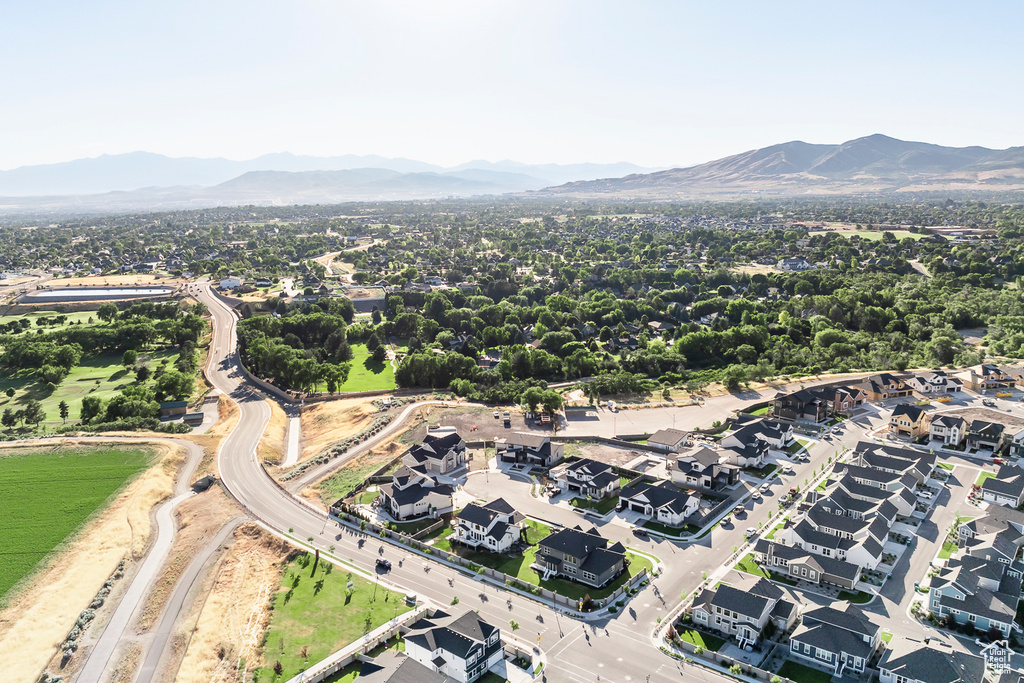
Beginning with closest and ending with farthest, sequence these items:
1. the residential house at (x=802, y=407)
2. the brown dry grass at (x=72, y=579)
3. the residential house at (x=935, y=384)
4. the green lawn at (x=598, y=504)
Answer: the brown dry grass at (x=72, y=579)
the green lawn at (x=598, y=504)
the residential house at (x=802, y=407)
the residential house at (x=935, y=384)

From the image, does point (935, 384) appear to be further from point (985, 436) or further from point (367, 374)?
point (367, 374)

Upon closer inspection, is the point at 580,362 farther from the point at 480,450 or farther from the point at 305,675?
the point at 305,675

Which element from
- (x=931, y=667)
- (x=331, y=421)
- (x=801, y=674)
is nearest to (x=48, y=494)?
(x=331, y=421)

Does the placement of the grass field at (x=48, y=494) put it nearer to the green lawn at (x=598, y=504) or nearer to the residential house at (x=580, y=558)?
the residential house at (x=580, y=558)

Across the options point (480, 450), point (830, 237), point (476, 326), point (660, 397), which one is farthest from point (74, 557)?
point (830, 237)

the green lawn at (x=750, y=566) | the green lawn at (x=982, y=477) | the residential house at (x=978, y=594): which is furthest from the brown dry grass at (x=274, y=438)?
the green lawn at (x=982, y=477)

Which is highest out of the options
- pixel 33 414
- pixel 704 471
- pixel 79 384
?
pixel 704 471
